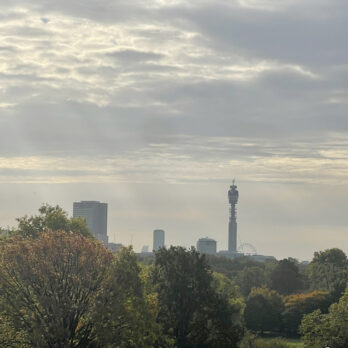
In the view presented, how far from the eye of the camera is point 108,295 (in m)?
47.1

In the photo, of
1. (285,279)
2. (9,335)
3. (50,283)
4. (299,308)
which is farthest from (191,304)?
(285,279)

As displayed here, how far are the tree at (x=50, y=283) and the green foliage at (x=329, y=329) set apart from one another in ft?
87.0

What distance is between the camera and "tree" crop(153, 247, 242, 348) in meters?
65.9

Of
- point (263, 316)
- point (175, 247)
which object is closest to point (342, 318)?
point (175, 247)

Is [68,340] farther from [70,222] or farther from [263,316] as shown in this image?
[263,316]

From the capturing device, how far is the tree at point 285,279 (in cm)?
15025

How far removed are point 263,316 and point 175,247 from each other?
45.7 meters

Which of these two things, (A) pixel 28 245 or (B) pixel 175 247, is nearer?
(A) pixel 28 245

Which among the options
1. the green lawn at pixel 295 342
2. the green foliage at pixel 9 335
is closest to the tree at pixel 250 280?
the green lawn at pixel 295 342

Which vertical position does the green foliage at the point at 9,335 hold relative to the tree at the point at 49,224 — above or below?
below

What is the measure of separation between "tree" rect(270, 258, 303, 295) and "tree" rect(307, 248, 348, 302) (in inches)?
130

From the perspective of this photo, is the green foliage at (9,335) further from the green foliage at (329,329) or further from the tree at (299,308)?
the tree at (299,308)

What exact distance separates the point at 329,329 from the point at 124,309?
2608 cm

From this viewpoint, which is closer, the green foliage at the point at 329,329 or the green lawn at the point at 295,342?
the green foliage at the point at 329,329
